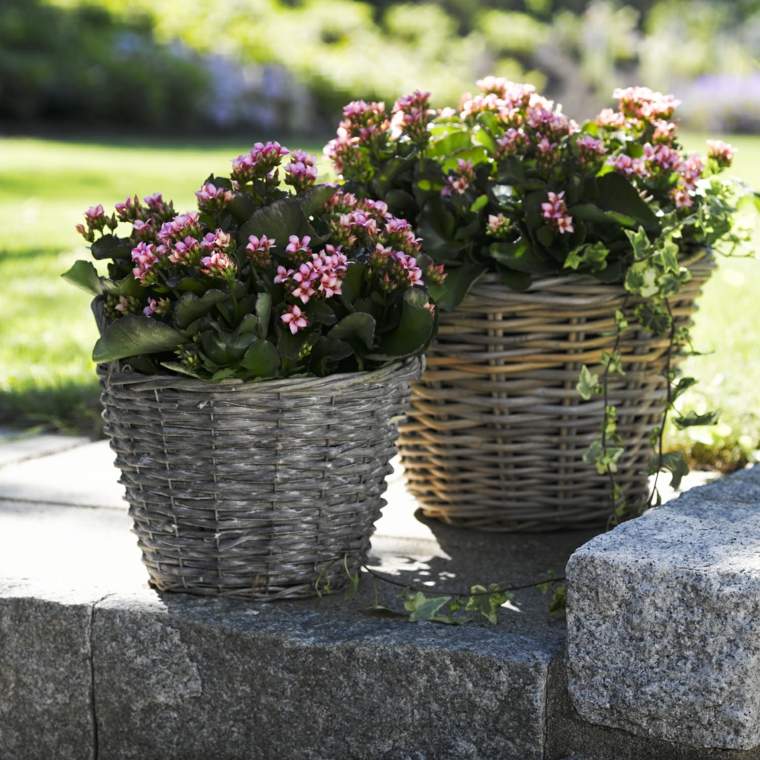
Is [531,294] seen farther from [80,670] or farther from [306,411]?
[80,670]

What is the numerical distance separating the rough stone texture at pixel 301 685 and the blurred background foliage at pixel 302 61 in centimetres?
1003

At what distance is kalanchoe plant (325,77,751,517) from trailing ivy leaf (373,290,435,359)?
0.74 ft

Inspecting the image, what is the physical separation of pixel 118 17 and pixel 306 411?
520 inches

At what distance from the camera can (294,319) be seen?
6.43 ft

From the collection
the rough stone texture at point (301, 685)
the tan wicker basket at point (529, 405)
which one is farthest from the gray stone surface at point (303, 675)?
the tan wicker basket at point (529, 405)

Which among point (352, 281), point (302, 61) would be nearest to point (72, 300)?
point (352, 281)

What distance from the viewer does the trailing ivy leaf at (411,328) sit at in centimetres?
205

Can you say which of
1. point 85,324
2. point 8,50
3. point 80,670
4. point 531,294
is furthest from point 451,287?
point 8,50

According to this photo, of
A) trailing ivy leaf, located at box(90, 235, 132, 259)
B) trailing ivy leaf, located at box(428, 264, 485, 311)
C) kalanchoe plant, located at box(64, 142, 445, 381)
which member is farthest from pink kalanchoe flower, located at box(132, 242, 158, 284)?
trailing ivy leaf, located at box(428, 264, 485, 311)

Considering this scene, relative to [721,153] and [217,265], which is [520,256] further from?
[217,265]

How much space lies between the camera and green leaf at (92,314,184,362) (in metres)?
1.94

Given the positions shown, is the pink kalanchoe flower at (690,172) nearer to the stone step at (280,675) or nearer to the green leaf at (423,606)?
the stone step at (280,675)

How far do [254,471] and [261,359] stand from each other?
0.19 meters

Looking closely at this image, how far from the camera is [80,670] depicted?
84.8 inches
